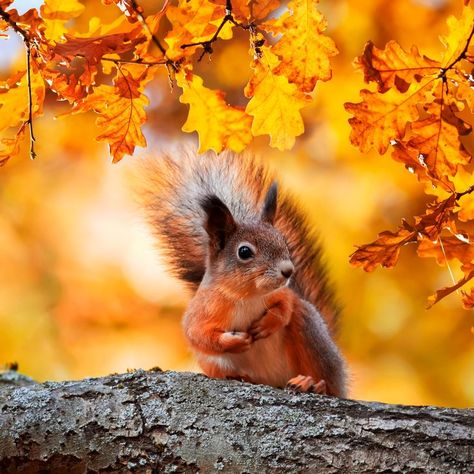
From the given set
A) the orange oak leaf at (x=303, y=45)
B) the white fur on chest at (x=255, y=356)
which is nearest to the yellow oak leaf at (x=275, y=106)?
the orange oak leaf at (x=303, y=45)

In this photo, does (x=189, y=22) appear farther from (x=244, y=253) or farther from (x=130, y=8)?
(x=244, y=253)

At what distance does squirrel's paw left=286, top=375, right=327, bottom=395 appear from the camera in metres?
2.46

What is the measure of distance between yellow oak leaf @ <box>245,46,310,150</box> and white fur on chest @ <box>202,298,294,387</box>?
0.65 meters

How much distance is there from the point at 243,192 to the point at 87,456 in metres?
1.25

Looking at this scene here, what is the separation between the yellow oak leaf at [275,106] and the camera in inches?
83.3

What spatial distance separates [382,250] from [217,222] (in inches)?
30.8

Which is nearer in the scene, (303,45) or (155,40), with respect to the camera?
(155,40)

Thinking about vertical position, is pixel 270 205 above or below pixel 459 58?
above

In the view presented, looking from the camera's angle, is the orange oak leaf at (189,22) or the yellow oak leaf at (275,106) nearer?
the orange oak leaf at (189,22)

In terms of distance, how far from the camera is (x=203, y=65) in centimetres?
428

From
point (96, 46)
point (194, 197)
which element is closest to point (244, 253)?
point (194, 197)

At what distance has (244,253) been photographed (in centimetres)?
270

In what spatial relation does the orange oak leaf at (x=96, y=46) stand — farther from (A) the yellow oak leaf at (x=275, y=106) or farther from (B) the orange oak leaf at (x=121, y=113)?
(A) the yellow oak leaf at (x=275, y=106)

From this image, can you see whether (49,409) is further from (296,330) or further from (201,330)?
(296,330)
